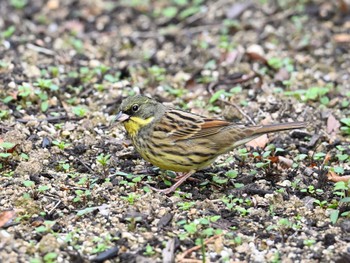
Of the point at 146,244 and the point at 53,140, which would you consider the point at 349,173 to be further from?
the point at 53,140

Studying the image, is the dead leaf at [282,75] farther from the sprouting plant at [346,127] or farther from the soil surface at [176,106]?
the sprouting plant at [346,127]

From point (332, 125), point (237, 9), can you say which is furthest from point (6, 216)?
point (237, 9)

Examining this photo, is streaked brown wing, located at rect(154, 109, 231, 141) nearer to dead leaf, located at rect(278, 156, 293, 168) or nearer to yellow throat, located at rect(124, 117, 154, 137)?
yellow throat, located at rect(124, 117, 154, 137)

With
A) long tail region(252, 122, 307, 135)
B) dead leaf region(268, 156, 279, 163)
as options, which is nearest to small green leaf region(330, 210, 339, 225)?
long tail region(252, 122, 307, 135)

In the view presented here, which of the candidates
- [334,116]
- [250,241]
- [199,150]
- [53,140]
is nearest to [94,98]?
[53,140]

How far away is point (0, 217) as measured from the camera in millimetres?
5555

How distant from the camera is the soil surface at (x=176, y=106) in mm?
5496

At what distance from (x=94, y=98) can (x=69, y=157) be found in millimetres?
1473

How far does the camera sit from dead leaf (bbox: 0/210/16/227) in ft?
18.1

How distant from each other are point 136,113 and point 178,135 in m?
0.43

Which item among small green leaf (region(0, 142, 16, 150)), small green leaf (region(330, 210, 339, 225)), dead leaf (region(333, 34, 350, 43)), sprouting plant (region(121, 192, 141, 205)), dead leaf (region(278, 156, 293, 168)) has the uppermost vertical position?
small green leaf (region(0, 142, 16, 150))

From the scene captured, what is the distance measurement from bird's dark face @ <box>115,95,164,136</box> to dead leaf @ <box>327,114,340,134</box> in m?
2.10

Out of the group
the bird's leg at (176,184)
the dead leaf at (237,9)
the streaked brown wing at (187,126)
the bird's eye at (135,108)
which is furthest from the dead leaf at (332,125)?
the dead leaf at (237,9)

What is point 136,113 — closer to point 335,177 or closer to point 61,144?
point 61,144
